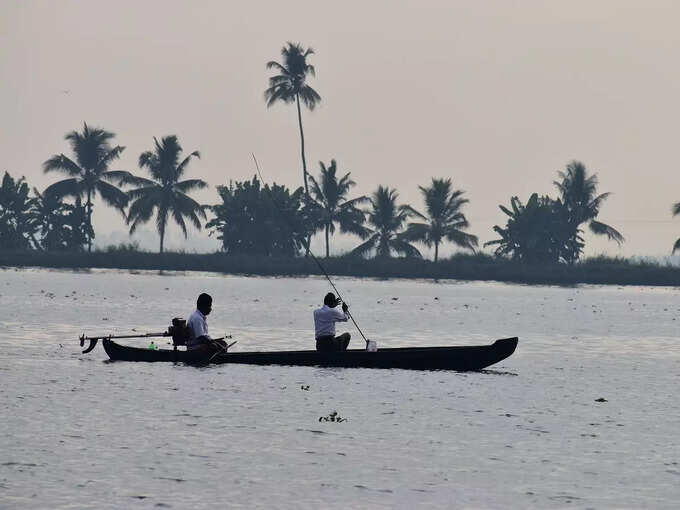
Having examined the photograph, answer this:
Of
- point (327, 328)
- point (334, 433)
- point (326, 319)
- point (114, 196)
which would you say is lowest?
point (334, 433)

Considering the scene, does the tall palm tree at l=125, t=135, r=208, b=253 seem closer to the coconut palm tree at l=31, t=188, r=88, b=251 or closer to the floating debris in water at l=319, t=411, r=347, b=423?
the coconut palm tree at l=31, t=188, r=88, b=251

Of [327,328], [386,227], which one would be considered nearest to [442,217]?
[386,227]

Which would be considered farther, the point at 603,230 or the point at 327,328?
the point at 603,230

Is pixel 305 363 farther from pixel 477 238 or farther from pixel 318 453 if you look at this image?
pixel 477 238

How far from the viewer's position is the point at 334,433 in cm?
2262

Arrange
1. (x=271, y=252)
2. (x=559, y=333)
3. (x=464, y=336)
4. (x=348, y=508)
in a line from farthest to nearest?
1. (x=271, y=252)
2. (x=559, y=333)
3. (x=464, y=336)
4. (x=348, y=508)

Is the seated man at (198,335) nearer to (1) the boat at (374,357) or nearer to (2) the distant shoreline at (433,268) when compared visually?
(1) the boat at (374,357)

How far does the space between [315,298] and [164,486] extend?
72.5 metres

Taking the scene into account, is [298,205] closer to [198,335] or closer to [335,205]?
[335,205]

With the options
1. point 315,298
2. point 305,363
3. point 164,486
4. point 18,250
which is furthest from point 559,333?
point 18,250

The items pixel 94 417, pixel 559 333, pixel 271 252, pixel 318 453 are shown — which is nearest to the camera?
pixel 318 453

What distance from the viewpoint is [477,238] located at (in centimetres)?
11206

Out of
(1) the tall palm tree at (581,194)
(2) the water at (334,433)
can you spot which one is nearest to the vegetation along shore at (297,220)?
(1) the tall palm tree at (581,194)

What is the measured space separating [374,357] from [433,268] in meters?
88.9
